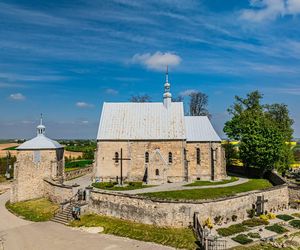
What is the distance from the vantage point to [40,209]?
101 ft

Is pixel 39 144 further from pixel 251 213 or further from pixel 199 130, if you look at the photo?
pixel 251 213

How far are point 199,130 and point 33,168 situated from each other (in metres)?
23.1

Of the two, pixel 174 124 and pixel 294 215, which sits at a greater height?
pixel 174 124

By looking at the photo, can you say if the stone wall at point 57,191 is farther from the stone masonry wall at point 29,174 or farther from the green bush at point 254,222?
the green bush at point 254,222

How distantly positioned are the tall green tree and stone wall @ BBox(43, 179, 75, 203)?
24.9 metres

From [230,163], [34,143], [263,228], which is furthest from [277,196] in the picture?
[34,143]

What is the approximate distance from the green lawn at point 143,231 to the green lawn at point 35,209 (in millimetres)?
4159

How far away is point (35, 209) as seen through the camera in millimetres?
30844

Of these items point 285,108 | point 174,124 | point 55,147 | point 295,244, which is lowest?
point 295,244

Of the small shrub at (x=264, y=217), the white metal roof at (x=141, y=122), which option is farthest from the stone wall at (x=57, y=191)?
the small shrub at (x=264, y=217)

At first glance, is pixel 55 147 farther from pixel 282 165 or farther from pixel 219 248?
pixel 282 165

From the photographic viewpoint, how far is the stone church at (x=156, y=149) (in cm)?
3994

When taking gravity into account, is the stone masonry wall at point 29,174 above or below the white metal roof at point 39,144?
below

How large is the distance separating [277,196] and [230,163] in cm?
2283
